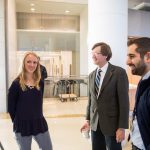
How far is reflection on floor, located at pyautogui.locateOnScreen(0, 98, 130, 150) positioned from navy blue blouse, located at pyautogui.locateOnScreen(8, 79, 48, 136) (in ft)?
4.78

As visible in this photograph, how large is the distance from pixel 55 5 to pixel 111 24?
5249 millimetres

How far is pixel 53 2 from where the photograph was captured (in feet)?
26.0

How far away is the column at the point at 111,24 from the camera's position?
11.3 ft

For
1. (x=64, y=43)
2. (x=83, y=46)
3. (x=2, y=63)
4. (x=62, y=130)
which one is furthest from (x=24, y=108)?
(x=64, y=43)

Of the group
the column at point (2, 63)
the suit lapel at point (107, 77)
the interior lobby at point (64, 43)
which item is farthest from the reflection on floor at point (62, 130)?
the suit lapel at point (107, 77)

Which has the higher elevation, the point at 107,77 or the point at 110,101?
the point at 107,77

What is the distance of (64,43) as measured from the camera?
9.42 metres

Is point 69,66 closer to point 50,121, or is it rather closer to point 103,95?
point 50,121

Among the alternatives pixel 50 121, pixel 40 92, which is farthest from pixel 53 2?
pixel 40 92

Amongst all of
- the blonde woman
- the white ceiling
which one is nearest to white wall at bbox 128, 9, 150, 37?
the white ceiling

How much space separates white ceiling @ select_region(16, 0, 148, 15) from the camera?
25.8 feet

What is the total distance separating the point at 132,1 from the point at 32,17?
12.9 feet

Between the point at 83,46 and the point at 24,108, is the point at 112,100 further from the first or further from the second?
the point at 83,46

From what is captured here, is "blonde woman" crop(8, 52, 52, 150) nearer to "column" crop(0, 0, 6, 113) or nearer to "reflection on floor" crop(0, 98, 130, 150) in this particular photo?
"reflection on floor" crop(0, 98, 130, 150)
